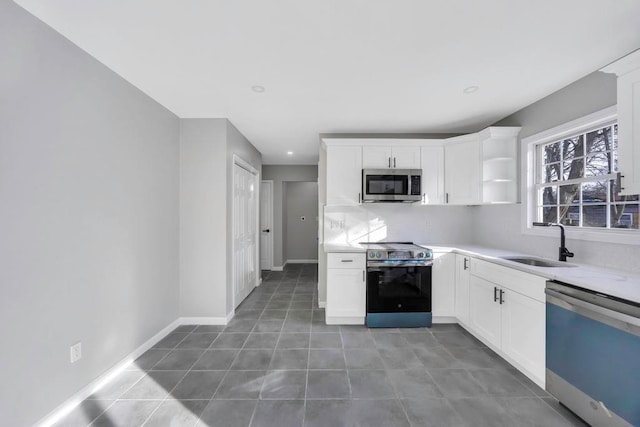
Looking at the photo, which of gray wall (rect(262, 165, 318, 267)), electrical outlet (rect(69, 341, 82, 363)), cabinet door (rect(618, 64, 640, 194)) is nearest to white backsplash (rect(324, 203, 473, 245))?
→ cabinet door (rect(618, 64, 640, 194))

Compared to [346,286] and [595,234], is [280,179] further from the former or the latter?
[595,234]

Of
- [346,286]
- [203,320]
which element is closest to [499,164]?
[346,286]

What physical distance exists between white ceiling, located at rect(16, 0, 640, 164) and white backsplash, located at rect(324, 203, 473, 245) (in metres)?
1.40

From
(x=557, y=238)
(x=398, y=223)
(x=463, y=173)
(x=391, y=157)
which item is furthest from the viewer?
(x=398, y=223)

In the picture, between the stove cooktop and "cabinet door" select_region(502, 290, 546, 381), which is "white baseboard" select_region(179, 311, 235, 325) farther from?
"cabinet door" select_region(502, 290, 546, 381)

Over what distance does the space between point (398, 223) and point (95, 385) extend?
138 inches

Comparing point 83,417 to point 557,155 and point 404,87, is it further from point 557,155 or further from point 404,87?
point 557,155

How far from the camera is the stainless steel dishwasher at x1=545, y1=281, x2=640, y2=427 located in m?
1.31

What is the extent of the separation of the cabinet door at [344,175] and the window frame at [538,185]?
1.83m

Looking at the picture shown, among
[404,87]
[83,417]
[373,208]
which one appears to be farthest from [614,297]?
[83,417]

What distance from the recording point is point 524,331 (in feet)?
6.56

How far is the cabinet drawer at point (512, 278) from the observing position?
1866 millimetres

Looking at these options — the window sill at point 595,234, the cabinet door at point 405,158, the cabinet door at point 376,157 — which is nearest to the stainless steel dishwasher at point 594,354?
the window sill at point 595,234

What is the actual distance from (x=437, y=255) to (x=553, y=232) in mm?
1080
